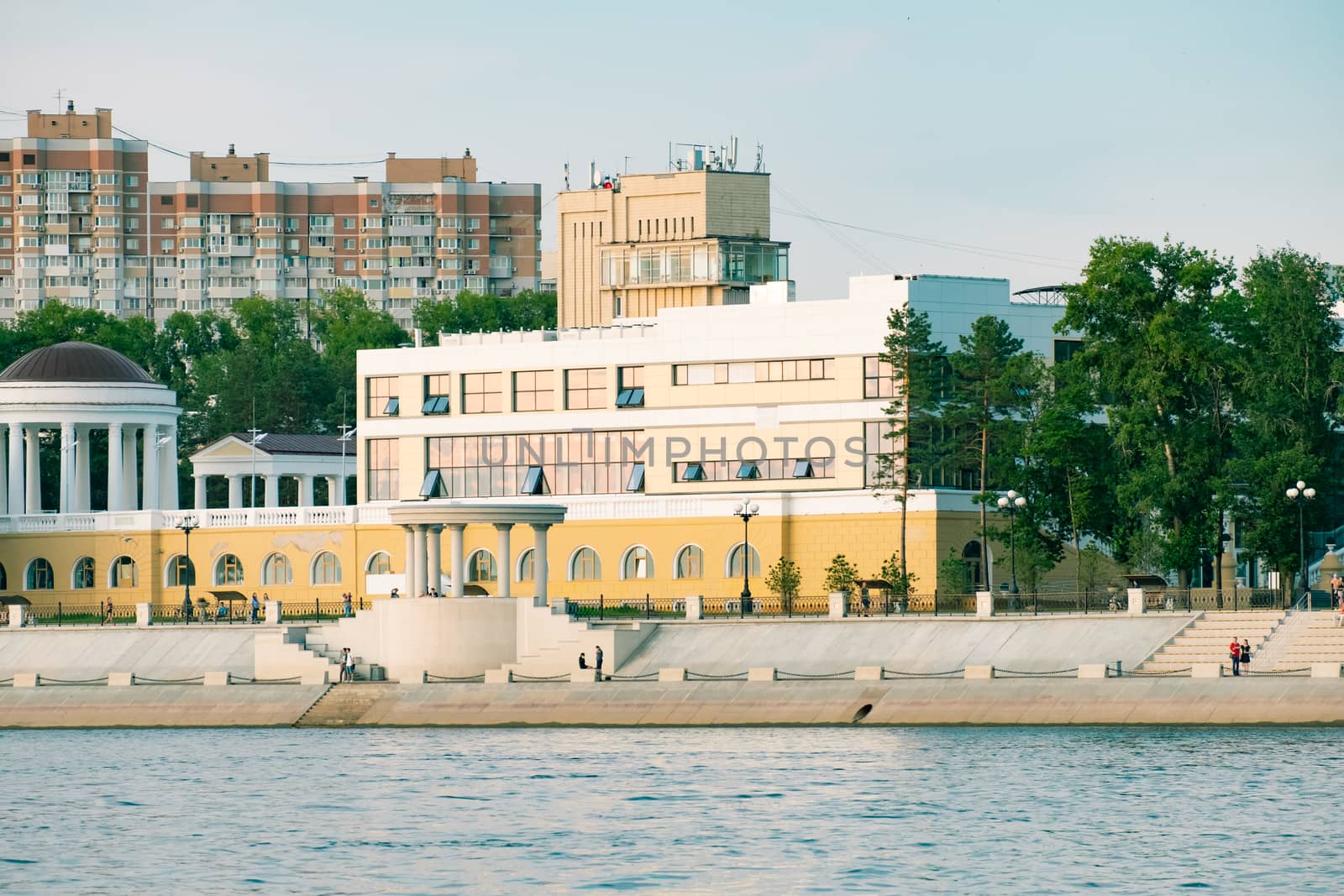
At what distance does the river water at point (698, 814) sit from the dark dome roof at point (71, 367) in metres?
40.3

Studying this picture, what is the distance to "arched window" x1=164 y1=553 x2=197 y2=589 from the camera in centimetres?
10706

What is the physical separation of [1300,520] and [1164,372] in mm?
7198

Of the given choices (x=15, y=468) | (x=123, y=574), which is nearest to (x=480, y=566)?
(x=123, y=574)

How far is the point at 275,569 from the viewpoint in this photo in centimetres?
10594

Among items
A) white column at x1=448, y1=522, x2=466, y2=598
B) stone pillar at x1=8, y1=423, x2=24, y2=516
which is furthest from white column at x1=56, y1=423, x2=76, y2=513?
white column at x1=448, y1=522, x2=466, y2=598

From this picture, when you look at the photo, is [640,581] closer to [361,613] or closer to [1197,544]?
[361,613]

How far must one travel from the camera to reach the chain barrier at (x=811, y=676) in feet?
251

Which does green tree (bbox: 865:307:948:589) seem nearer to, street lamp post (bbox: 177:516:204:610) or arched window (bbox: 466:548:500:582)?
arched window (bbox: 466:548:500:582)

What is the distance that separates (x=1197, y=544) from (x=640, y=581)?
Answer: 22243mm

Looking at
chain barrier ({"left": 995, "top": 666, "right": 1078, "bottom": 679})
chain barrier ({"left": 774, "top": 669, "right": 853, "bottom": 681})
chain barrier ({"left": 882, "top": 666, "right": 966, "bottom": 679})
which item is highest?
chain barrier ({"left": 995, "top": 666, "right": 1078, "bottom": 679})

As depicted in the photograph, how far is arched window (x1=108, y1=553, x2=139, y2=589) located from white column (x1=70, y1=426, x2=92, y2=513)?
6.72m

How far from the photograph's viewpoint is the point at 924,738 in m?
69.8

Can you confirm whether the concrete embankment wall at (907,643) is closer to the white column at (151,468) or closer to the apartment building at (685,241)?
the white column at (151,468)

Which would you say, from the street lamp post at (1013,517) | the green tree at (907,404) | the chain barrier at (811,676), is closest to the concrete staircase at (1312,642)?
the street lamp post at (1013,517)
